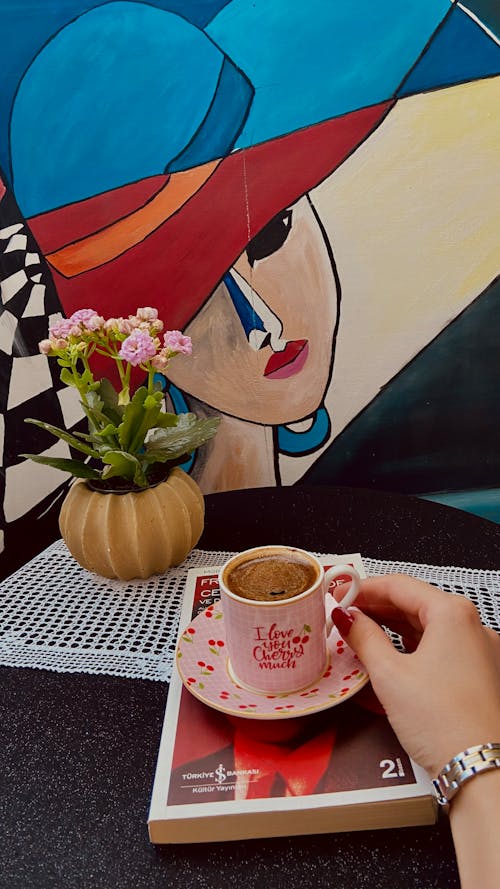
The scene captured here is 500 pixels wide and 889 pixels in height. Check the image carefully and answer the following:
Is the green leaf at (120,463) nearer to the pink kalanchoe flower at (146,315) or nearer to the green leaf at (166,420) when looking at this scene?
the green leaf at (166,420)

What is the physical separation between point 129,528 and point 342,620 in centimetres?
36

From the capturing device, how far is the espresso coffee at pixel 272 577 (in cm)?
65

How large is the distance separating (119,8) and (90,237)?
0.44 metres

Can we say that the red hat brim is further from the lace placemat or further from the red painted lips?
the lace placemat

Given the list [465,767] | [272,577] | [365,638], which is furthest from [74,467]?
[465,767]

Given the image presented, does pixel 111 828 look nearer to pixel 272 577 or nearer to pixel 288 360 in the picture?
pixel 272 577

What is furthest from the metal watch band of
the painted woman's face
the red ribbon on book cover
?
the painted woman's face

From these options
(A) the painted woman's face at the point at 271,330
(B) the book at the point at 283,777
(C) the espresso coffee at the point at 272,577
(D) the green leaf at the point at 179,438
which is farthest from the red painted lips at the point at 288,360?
(B) the book at the point at 283,777

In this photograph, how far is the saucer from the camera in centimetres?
62

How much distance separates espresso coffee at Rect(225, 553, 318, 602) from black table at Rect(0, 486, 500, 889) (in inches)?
6.7

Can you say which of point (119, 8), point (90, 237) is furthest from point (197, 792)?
point (119, 8)

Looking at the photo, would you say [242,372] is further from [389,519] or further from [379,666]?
[379,666]

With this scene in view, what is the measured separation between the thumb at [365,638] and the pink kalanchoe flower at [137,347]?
400 millimetres

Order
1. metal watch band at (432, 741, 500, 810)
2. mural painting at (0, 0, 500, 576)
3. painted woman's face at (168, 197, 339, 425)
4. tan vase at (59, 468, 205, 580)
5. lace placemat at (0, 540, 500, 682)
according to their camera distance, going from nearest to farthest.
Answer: metal watch band at (432, 741, 500, 810) → lace placemat at (0, 540, 500, 682) → tan vase at (59, 468, 205, 580) → mural painting at (0, 0, 500, 576) → painted woman's face at (168, 197, 339, 425)
